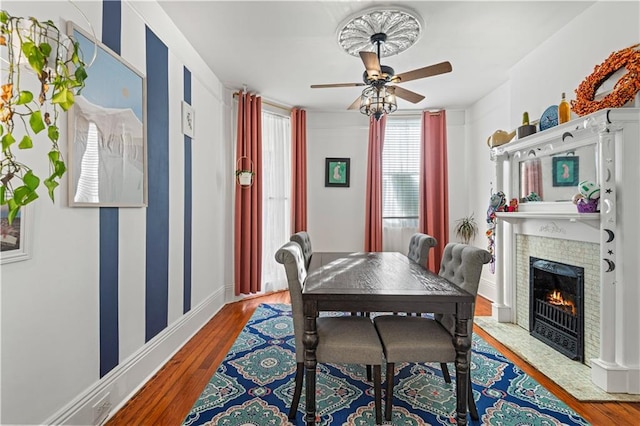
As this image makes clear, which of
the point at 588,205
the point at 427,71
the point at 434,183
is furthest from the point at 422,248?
the point at 434,183

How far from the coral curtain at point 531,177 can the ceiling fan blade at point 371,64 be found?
5.91 feet

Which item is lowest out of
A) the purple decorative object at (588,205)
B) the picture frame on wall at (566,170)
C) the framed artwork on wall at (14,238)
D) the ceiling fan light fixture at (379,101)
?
the framed artwork on wall at (14,238)

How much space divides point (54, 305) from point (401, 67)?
3.56 meters

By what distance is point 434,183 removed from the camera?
501cm

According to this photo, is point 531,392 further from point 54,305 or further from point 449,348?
point 54,305

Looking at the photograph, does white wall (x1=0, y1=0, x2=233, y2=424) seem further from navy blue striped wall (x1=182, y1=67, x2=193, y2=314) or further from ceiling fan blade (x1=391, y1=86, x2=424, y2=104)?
ceiling fan blade (x1=391, y1=86, x2=424, y2=104)

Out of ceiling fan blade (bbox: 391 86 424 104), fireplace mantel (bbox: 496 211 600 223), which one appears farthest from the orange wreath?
ceiling fan blade (bbox: 391 86 424 104)

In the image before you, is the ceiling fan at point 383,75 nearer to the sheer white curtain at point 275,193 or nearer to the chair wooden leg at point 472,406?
the chair wooden leg at point 472,406

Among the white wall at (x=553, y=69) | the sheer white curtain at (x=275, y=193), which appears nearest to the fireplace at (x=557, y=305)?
the white wall at (x=553, y=69)

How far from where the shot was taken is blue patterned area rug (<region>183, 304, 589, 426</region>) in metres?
1.88

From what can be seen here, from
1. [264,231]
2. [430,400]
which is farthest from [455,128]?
[430,400]

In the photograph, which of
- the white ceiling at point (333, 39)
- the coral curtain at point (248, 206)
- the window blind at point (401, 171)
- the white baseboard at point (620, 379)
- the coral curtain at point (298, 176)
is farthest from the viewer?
the window blind at point (401, 171)

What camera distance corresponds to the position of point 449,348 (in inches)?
71.4

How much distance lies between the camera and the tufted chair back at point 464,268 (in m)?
1.91
